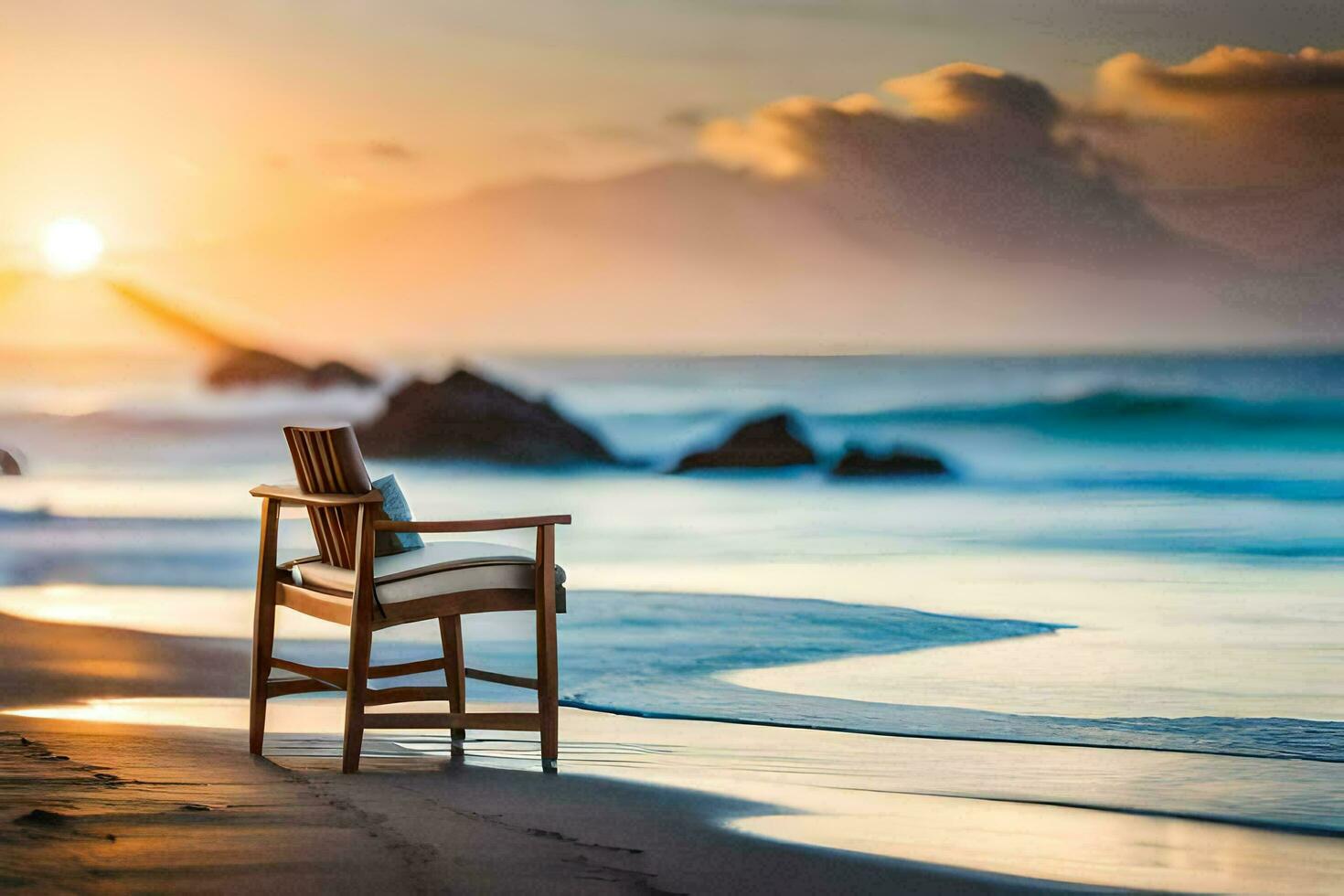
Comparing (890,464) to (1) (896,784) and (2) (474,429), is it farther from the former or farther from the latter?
(1) (896,784)

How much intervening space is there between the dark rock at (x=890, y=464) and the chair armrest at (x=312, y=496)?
8471 mm

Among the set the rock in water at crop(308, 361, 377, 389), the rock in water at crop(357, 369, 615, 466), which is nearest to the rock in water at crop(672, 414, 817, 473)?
the rock in water at crop(357, 369, 615, 466)

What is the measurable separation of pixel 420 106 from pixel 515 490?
3.06 meters

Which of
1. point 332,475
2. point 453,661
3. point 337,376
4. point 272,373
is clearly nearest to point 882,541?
point 337,376

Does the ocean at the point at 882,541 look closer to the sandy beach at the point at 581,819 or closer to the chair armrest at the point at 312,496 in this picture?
the sandy beach at the point at 581,819

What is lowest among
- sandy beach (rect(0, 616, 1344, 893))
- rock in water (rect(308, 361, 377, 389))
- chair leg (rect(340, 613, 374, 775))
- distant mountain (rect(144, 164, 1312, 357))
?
sandy beach (rect(0, 616, 1344, 893))

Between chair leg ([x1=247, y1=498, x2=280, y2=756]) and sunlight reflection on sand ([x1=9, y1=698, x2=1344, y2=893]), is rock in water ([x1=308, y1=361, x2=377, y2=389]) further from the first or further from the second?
chair leg ([x1=247, y1=498, x2=280, y2=756])

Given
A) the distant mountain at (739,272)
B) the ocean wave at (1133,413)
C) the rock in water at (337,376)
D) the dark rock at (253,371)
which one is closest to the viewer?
the distant mountain at (739,272)

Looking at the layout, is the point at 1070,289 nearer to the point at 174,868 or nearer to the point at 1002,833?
the point at 1002,833

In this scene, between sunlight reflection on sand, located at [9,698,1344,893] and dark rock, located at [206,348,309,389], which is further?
dark rock, located at [206,348,309,389]

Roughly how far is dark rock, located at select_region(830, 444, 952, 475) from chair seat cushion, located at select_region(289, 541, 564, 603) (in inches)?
331

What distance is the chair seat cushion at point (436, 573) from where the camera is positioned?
9.72 ft

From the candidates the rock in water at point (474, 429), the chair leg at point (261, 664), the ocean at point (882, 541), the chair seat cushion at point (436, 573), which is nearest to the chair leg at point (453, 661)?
the chair seat cushion at point (436, 573)

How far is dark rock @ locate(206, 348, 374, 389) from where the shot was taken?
1016 centimetres
